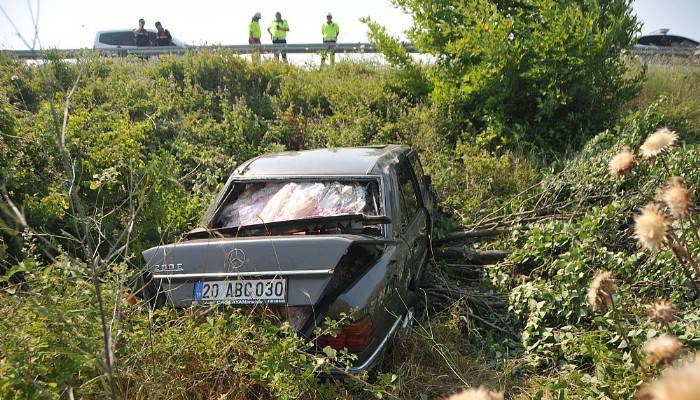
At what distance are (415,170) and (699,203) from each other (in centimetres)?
278

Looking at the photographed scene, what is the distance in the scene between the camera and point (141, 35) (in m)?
14.5

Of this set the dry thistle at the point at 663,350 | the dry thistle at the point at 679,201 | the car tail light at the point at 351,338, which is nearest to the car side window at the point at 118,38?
the car tail light at the point at 351,338

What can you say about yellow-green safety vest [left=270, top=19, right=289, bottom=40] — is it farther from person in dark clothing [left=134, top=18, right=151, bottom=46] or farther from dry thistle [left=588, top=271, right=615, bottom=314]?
dry thistle [left=588, top=271, right=615, bottom=314]

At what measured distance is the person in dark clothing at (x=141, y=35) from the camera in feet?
47.2

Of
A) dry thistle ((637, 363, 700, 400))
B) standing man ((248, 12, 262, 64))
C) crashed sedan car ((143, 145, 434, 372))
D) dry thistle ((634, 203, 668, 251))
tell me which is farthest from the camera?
standing man ((248, 12, 262, 64))

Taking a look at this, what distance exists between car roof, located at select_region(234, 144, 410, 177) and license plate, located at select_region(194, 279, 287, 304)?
1.40 meters

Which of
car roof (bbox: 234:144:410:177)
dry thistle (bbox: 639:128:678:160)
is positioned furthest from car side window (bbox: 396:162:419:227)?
dry thistle (bbox: 639:128:678:160)

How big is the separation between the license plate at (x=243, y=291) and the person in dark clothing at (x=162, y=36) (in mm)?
13328

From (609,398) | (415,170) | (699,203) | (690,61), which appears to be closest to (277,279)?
(609,398)

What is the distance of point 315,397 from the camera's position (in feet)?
9.00

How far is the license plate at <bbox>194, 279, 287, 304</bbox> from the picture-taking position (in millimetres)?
3061

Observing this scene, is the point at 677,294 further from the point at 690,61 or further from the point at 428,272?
the point at 690,61

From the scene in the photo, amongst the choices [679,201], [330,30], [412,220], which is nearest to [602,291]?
[679,201]

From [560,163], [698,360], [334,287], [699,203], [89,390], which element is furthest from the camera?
[560,163]
